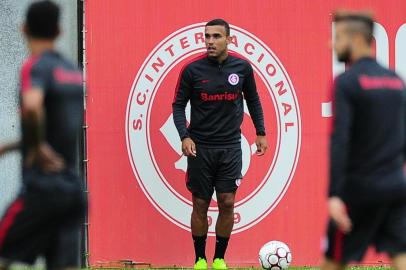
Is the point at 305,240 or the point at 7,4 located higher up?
the point at 7,4

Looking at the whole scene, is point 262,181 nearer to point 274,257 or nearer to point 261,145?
point 261,145

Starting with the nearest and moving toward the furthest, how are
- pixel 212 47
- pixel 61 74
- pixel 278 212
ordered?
1. pixel 61 74
2. pixel 212 47
3. pixel 278 212

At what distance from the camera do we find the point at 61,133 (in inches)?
238

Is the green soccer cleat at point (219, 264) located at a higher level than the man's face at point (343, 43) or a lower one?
lower

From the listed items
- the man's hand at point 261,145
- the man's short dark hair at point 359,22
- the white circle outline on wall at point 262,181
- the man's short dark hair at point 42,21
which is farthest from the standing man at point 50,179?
the white circle outline on wall at point 262,181

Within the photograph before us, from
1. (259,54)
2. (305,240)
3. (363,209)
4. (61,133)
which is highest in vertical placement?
(259,54)

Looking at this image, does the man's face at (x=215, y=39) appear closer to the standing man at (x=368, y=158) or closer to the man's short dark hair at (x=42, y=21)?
the standing man at (x=368, y=158)

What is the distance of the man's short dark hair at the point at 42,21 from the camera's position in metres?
6.09

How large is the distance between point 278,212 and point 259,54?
5.04 feet

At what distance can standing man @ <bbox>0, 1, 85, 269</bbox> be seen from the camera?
19.6 ft

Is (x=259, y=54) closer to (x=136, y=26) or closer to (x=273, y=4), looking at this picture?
(x=273, y=4)

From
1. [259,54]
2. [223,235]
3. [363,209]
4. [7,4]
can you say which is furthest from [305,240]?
[363,209]

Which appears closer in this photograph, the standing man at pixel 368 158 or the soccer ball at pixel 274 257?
the standing man at pixel 368 158

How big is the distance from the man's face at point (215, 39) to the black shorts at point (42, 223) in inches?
175
